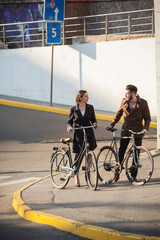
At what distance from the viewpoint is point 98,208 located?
7.43m

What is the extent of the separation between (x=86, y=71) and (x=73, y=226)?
1511cm

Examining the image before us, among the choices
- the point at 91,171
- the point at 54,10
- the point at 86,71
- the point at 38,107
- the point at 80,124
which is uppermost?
the point at 54,10

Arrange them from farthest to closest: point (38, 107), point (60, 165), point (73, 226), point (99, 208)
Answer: point (38, 107) → point (60, 165) → point (99, 208) → point (73, 226)

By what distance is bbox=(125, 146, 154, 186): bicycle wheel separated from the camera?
8672 millimetres

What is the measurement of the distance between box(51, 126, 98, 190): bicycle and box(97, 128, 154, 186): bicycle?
36 cm

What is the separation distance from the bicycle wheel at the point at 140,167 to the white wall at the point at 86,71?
1045cm

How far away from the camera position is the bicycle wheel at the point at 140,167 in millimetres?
8672

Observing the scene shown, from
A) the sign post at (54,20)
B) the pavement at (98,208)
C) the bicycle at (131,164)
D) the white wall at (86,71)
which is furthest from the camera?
the sign post at (54,20)

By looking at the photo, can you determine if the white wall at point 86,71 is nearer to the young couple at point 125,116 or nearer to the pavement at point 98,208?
the pavement at point 98,208

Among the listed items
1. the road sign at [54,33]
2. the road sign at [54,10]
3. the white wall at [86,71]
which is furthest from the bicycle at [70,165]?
the road sign at [54,10]

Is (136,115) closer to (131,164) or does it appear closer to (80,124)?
(131,164)

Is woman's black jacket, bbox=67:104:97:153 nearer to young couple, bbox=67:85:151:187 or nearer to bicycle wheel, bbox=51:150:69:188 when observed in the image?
young couple, bbox=67:85:151:187

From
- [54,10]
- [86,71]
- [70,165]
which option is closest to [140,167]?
[70,165]

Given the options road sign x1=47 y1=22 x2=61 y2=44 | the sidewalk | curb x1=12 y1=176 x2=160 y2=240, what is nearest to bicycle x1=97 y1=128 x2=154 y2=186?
the sidewalk
